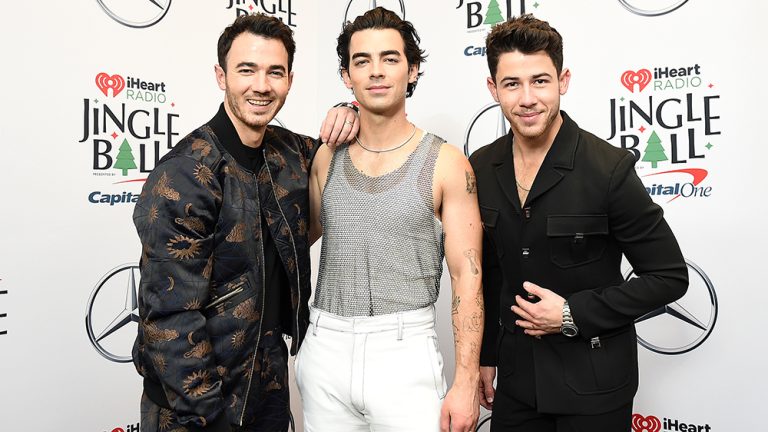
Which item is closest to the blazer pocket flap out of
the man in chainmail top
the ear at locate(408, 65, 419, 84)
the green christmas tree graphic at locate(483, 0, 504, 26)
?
the man in chainmail top

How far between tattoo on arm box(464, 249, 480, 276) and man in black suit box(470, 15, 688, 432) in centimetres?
10

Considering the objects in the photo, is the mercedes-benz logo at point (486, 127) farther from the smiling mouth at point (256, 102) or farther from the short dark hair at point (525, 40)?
the smiling mouth at point (256, 102)

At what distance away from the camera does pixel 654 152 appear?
2.28 metres

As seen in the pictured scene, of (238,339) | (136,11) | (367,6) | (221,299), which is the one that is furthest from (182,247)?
(367,6)

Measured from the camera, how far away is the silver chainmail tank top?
160 cm

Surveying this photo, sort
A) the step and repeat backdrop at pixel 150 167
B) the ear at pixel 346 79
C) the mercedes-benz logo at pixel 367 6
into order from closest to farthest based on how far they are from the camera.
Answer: the ear at pixel 346 79 < the step and repeat backdrop at pixel 150 167 < the mercedes-benz logo at pixel 367 6

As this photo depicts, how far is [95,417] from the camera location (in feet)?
7.26

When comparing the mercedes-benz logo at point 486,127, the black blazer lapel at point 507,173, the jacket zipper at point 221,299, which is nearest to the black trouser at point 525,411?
the black blazer lapel at point 507,173

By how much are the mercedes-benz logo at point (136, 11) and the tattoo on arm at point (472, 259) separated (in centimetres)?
172

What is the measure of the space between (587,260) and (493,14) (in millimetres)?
1537

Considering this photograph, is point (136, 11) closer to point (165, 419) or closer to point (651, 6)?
point (165, 419)

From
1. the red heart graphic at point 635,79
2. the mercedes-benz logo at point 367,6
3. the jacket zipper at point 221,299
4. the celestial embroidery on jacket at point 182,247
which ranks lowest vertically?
the jacket zipper at point 221,299

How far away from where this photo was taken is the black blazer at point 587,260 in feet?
4.88

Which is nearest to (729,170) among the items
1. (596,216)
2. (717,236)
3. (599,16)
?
(717,236)
